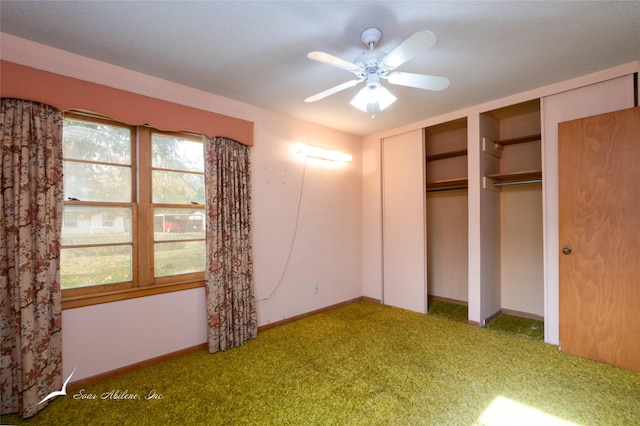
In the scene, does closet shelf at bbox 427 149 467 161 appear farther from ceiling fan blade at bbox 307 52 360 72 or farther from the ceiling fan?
ceiling fan blade at bbox 307 52 360 72

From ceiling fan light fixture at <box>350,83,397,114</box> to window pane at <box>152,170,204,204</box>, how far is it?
68.5 inches

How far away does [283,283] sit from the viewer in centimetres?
353

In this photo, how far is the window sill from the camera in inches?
87.4

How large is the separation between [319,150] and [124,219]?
2218mm

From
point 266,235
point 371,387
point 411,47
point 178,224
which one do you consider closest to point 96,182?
point 178,224

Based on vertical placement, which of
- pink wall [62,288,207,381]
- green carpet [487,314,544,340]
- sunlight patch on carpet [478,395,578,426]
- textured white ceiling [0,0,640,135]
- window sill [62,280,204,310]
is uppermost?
textured white ceiling [0,0,640,135]

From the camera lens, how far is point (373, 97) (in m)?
2.09

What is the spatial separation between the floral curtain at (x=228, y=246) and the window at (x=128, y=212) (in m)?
0.20

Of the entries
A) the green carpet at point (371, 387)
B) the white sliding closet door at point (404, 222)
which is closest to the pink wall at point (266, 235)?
the green carpet at point (371, 387)

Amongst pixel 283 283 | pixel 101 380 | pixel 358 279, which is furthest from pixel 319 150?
pixel 101 380

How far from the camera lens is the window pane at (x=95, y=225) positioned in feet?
7.48

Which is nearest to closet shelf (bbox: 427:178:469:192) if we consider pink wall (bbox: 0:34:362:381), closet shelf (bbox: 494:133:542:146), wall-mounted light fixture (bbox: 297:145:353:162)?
closet shelf (bbox: 494:133:542:146)

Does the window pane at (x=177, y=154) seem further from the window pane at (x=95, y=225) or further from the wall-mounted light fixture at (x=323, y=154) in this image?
the wall-mounted light fixture at (x=323, y=154)

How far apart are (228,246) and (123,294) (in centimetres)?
92
